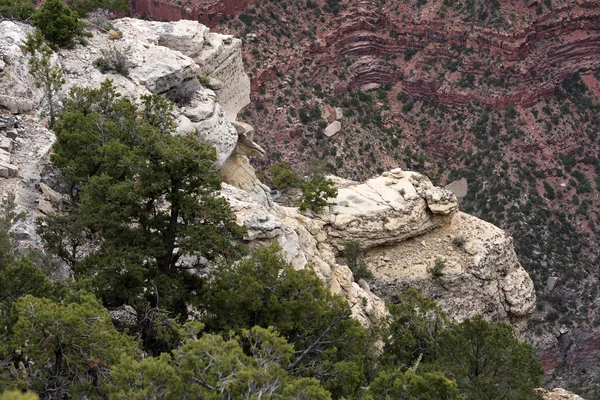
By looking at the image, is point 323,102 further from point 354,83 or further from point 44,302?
point 44,302

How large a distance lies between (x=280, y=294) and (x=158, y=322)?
3.98 meters

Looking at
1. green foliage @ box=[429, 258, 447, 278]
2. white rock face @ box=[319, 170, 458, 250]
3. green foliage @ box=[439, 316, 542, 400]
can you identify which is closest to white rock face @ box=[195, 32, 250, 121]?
white rock face @ box=[319, 170, 458, 250]

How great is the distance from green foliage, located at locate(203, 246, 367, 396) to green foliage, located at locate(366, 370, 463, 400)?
1.47 m

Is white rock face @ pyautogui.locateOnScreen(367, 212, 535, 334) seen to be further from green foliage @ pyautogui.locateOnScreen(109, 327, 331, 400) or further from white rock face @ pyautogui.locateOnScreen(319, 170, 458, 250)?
green foliage @ pyautogui.locateOnScreen(109, 327, 331, 400)

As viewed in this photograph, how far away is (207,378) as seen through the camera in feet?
58.2

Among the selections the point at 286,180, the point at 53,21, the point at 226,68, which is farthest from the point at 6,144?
the point at 286,180

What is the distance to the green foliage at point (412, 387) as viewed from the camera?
21.8 metres

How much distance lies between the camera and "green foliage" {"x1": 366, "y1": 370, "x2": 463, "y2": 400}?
21766 millimetres

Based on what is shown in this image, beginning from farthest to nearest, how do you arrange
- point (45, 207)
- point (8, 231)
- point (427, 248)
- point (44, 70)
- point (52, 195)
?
point (427, 248) < point (44, 70) < point (52, 195) < point (45, 207) < point (8, 231)

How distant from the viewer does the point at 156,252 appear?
81.7 ft

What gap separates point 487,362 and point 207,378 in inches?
511

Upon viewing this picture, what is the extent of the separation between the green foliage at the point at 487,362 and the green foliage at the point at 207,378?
30.3 ft

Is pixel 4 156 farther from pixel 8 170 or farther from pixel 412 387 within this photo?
pixel 412 387

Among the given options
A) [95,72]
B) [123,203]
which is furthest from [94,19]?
[123,203]
